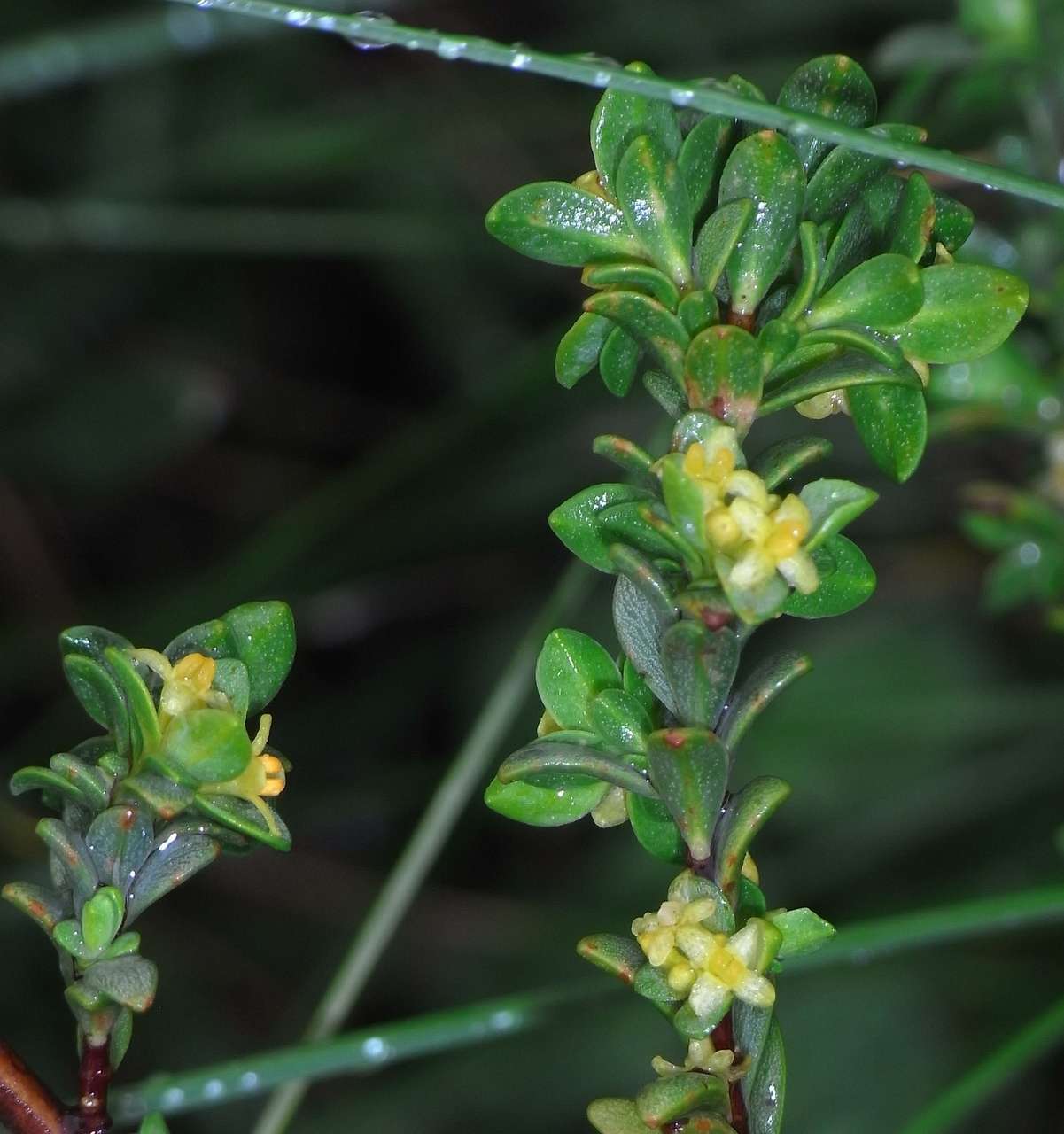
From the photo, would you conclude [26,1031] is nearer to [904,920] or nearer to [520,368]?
[520,368]

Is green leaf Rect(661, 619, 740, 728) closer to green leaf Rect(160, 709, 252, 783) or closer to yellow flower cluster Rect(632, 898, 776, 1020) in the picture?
yellow flower cluster Rect(632, 898, 776, 1020)

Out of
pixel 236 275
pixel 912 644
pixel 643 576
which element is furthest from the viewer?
pixel 236 275

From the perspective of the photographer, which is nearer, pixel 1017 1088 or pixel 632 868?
pixel 1017 1088

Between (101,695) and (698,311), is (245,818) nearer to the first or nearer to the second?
(101,695)

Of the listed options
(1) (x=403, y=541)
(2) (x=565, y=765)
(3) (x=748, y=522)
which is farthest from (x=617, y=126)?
(1) (x=403, y=541)

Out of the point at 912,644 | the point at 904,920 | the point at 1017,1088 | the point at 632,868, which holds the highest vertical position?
the point at 904,920

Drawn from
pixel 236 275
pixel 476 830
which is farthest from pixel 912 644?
pixel 236 275
